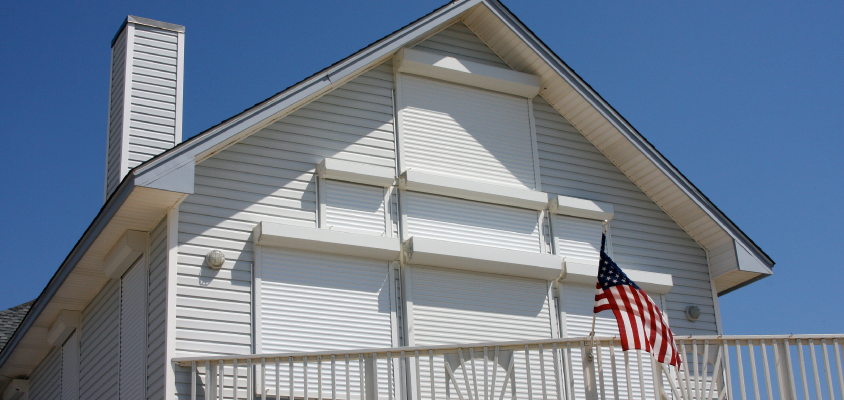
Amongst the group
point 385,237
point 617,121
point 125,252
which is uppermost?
point 617,121

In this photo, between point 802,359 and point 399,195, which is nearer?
point 802,359

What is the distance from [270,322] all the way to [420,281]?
2.13 meters

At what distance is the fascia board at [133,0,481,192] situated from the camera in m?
11.3

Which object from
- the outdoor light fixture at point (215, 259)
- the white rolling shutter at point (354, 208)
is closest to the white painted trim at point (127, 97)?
the outdoor light fixture at point (215, 259)

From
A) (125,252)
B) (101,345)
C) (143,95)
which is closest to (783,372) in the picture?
(125,252)

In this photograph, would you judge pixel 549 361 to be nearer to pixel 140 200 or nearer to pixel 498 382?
pixel 498 382

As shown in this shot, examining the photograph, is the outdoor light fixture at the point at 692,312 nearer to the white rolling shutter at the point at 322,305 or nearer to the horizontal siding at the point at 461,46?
the horizontal siding at the point at 461,46

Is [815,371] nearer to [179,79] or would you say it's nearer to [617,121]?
[617,121]

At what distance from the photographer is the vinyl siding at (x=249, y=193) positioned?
460 inches

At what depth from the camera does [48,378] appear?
16344 millimetres

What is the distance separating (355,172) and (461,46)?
3048mm

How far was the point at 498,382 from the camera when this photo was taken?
13.1m

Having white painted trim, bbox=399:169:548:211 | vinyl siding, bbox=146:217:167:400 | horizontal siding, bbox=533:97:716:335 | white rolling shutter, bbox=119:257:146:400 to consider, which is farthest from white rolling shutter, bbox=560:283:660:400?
white rolling shutter, bbox=119:257:146:400

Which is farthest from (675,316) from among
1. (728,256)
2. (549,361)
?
(549,361)
